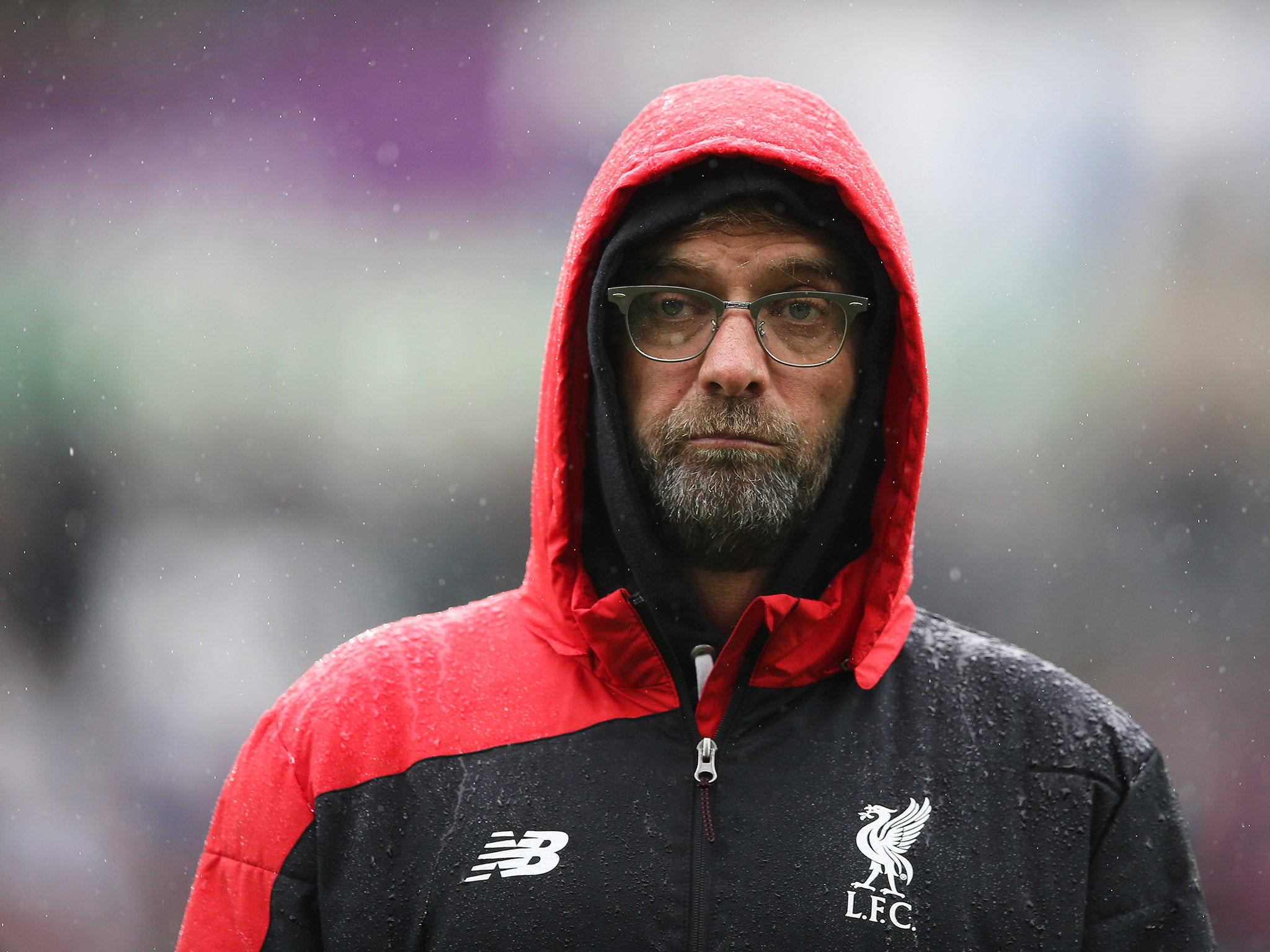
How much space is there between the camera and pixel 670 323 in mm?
1785

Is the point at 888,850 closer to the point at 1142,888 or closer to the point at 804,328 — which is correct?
the point at 1142,888

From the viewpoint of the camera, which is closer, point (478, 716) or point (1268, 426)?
point (478, 716)

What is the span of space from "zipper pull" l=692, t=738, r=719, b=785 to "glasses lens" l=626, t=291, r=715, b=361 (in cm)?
66

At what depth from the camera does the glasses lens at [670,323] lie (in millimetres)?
1766

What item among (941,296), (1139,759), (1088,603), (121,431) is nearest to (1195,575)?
(1088,603)

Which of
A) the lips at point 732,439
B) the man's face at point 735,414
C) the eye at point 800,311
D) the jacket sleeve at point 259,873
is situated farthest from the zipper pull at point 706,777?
the eye at point 800,311

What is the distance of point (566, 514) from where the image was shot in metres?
1.78

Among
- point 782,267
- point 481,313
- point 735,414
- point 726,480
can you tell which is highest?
point 782,267

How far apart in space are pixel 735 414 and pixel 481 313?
3626 mm

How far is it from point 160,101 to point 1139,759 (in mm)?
5374

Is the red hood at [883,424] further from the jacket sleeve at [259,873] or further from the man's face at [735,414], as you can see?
the jacket sleeve at [259,873]

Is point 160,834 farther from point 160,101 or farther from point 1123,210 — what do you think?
point 1123,210

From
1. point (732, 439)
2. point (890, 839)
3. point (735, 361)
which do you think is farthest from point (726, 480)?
point (890, 839)

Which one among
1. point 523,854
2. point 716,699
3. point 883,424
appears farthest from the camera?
point 883,424
